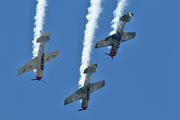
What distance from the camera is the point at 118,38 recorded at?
278ft

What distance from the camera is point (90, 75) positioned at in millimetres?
81812

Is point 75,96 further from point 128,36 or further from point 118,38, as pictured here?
point 128,36

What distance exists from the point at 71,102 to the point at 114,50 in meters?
8.55

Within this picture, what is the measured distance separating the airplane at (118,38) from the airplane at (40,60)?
594 cm

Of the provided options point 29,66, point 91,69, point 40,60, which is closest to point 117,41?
point 91,69

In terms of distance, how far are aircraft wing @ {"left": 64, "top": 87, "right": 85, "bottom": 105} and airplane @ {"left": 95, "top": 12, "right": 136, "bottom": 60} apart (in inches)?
245

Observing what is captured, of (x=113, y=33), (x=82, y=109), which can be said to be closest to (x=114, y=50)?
(x=113, y=33)

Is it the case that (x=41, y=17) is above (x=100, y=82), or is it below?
above

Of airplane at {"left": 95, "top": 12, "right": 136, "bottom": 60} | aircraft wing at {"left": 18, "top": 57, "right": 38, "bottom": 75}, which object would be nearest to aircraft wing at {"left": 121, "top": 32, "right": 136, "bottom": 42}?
airplane at {"left": 95, "top": 12, "right": 136, "bottom": 60}

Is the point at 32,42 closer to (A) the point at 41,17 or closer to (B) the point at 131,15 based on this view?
(A) the point at 41,17

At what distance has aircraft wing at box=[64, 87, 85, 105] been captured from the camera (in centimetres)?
8300

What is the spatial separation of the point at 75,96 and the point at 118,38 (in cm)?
908

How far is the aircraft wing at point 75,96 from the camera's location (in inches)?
3268

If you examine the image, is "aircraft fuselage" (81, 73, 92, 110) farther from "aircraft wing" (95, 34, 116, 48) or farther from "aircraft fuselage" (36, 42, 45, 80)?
"aircraft fuselage" (36, 42, 45, 80)
